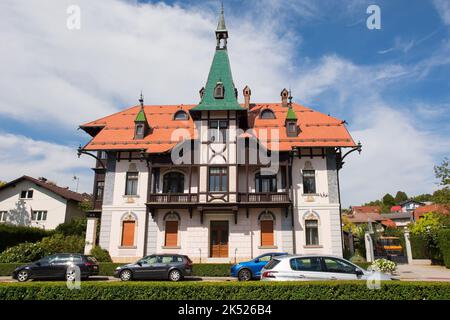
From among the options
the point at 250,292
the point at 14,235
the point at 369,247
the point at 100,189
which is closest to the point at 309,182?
the point at 369,247

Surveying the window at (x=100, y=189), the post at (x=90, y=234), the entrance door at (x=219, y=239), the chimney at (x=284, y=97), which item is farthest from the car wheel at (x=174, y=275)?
the chimney at (x=284, y=97)

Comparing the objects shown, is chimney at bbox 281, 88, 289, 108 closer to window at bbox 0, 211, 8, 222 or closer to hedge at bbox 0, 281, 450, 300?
hedge at bbox 0, 281, 450, 300

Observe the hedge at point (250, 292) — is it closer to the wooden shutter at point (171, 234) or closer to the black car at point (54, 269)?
the black car at point (54, 269)

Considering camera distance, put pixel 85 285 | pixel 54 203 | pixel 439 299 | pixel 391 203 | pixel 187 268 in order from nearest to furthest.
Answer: pixel 439 299, pixel 85 285, pixel 187 268, pixel 54 203, pixel 391 203

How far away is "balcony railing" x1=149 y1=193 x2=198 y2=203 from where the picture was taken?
2413cm

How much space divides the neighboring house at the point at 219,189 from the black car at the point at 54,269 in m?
6.48

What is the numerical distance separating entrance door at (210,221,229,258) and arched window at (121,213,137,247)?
595 centimetres

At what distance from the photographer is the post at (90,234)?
2470 cm

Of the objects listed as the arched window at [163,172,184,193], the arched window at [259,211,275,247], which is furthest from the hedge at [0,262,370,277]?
the arched window at [163,172,184,193]

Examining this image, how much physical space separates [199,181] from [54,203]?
24.0 meters
